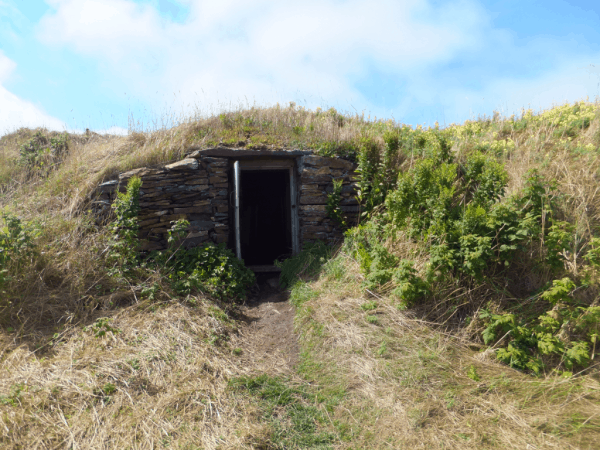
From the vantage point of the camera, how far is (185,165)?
6480mm

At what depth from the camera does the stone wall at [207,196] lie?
6.29m

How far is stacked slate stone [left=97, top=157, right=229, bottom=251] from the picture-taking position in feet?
20.6

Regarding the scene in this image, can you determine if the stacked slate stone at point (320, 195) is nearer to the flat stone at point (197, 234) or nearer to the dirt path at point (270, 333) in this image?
the dirt path at point (270, 333)

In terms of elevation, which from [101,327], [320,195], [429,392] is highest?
[320,195]

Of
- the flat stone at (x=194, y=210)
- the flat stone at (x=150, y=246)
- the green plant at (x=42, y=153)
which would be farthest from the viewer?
the green plant at (x=42, y=153)

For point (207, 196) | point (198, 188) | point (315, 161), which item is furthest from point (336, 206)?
point (198, 188)

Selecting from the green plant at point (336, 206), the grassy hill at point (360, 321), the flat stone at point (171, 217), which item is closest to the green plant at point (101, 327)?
the grassy hill at point (360, 321)

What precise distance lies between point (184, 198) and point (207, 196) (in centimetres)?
40

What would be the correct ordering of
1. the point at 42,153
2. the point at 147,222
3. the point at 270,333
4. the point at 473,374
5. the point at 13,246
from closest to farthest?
the point at 473,374 → the point at 13,246 → the point at 270,333 → the point at 147,222 → the point at 42,153

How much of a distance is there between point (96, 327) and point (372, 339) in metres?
3.29

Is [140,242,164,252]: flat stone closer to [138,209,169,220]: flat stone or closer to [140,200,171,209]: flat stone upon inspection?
[138,209,169,220]: flat stone

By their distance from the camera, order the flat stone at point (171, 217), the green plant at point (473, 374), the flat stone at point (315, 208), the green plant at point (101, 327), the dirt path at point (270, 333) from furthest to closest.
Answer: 1. the flat stone at point (315, 208)
2. the flat stone at point (171, 217)
3. the dirt path at point (270, 333)
4. the green plant at point (101, 327)
5. the green plant at point (473, 374)

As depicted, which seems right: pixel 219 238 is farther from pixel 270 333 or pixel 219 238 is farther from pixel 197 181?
pixel 270 333

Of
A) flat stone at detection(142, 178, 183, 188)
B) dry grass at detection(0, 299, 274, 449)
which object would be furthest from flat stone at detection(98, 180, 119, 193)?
dry grass at detection(0, 299, 274, 449)
